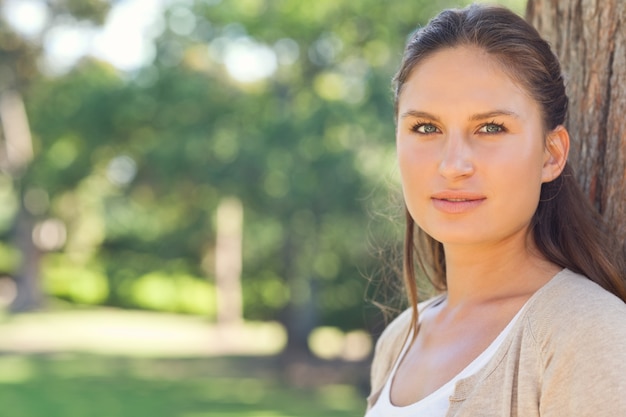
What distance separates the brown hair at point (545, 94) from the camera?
1.60 metres

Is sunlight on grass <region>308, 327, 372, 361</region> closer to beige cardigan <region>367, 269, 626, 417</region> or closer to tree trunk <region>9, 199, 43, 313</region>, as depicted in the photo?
tree trunk <region>9, 199, 43, 313</region>

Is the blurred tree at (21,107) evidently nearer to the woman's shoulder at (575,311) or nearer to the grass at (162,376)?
the grass at (162,376)

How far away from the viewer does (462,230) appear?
161 centimetres

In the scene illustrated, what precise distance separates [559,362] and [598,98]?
30.3 inches

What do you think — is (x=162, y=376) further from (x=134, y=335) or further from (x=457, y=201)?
(x=457, y=201)

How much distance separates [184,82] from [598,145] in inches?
462

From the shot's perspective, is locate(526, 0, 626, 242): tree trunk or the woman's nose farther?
locate(526, 0, 626, 242): tree trunk

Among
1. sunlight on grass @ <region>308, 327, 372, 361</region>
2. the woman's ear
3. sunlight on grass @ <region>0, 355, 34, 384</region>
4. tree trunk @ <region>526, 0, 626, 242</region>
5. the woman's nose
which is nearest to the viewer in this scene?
the woman's nose

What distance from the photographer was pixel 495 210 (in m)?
1.58

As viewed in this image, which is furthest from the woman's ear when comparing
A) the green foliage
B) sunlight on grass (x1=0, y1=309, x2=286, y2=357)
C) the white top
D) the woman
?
sunlight on grass (x1=0, y1=309, x2=286, y2=357)

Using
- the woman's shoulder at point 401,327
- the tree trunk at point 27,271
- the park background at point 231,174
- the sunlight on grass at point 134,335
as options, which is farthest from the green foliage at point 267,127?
the woman's shoulder at point 401,327

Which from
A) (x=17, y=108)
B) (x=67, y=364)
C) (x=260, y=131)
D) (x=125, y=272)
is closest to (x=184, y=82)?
(x=260, y=131)

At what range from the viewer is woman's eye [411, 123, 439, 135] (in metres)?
1.62

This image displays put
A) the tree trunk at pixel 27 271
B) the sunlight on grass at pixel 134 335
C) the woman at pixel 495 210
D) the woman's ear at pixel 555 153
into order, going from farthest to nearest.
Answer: the tree trunk at pixel 27 271 → the sunlight on grass at pixel 134 335 → the woman's ear at pixel 555 153 → the woman at pixel 495 210
